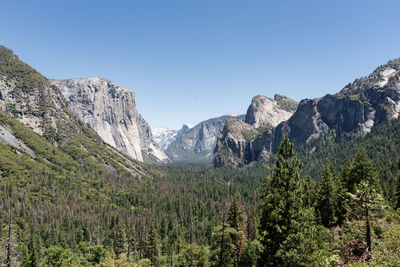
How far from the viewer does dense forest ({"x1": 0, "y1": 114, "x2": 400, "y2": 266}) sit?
24.1m

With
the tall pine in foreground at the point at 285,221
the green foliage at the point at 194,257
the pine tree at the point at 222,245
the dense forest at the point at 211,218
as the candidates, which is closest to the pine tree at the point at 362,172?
the dense forest at the point at 211,218

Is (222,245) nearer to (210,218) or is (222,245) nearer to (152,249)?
(152,249)

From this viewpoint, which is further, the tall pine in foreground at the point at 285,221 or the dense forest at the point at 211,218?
the dense forest at the point at 211,218

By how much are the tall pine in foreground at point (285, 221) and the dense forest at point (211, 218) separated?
107 mm

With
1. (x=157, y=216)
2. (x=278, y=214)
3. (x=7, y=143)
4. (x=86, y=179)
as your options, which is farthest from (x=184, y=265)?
(x=7, y=143)

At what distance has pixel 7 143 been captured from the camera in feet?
641

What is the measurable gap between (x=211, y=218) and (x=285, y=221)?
4500 inches

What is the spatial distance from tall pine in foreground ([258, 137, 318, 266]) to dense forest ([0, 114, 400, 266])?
0.11 metres

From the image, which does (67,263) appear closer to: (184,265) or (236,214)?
(184,265)

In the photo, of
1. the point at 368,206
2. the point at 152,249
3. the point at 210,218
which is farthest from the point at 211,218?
the point at 368,206

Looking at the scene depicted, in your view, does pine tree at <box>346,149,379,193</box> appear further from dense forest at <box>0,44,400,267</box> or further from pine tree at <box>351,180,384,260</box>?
pine tree at <box>351,180,384,260</box>

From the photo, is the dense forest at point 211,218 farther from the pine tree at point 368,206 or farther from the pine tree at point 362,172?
the pine tree at point 362,172

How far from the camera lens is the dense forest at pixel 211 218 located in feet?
79.1

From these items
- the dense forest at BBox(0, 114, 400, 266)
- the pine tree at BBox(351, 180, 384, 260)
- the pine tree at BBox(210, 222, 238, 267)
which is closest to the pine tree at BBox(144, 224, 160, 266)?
the dense forest at BBox(0, 114, 400, 266)
